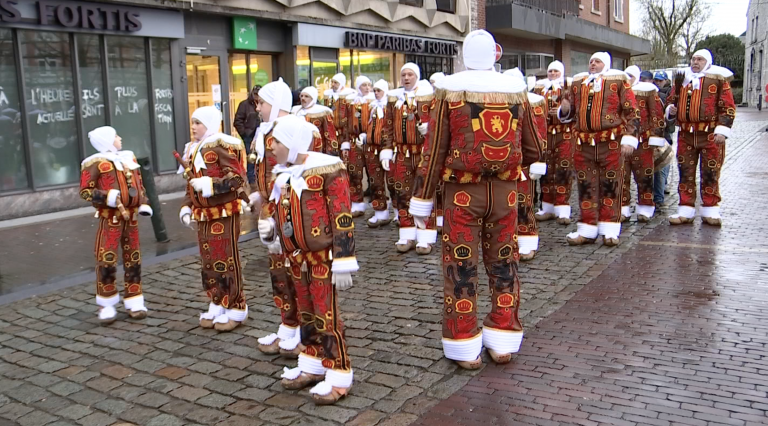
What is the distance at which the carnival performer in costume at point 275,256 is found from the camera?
5383 mm

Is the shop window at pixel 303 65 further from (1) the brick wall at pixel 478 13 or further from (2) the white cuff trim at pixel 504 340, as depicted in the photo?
(2) the white cuff trim at pixel 504 340

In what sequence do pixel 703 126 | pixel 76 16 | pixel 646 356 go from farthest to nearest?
pixel 76 16 < pixel 703 126 < pixel 646 356

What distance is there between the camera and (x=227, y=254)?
19.8ft

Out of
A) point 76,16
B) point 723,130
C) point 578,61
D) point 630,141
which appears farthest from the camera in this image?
point 578,61

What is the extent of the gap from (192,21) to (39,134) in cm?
389

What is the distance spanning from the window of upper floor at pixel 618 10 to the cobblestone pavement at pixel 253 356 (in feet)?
105

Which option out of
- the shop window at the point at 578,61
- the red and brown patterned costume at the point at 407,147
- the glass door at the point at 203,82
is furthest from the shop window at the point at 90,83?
the shop window at the point at 578,61

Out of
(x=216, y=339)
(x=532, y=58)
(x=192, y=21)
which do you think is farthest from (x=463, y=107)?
(x=532, y=58)

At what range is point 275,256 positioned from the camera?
18.0ft

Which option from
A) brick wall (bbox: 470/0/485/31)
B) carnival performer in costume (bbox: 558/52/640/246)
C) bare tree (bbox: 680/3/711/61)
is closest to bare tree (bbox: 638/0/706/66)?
bare tree (bbox: 680/3/711/61)

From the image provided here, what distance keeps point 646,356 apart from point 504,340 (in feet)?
3.35

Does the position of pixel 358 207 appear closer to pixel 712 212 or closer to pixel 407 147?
pixel 407 147

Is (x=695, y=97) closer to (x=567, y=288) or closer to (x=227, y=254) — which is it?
(x=567, y=288)

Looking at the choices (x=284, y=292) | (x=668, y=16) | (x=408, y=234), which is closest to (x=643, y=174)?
(x=408, y=234)
